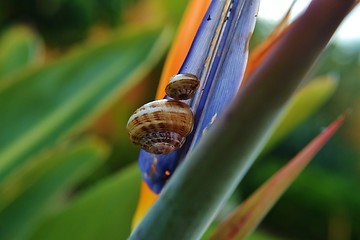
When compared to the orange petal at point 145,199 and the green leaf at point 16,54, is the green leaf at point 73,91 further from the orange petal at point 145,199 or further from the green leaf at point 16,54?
the orange petal at point 145,199

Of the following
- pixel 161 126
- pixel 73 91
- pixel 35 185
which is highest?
pixel 161 126

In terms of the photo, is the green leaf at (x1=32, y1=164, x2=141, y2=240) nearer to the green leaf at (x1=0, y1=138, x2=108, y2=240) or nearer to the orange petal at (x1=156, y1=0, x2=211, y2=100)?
the green leaf at (x1=0, y1=138, x2=108, y2=240)

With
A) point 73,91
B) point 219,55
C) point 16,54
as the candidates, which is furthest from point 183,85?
point 16,54

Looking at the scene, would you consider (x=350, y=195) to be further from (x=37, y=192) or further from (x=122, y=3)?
(x=37, y=192)

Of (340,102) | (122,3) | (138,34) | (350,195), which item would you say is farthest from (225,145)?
(340,102)

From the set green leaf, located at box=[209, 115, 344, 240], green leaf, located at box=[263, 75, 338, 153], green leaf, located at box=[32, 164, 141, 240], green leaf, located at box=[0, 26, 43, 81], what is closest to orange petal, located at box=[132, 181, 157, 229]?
green leaf, located at box=[209, 115, 344, 240]

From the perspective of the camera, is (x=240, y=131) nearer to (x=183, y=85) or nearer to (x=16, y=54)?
(x=183, y=85)
